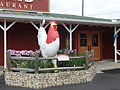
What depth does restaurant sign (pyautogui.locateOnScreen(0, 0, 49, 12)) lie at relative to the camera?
14031 mm

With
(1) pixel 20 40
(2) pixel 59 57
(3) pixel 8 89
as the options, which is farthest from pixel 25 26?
(3) pixel 8 89

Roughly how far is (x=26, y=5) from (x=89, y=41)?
5236 mm

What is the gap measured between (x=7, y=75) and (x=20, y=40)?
5672 millimetres

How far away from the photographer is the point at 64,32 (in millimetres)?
14766

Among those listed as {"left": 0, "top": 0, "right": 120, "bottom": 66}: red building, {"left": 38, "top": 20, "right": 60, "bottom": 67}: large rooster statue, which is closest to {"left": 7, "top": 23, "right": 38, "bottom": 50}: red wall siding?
{"left": 0, "top": 0, "right": 120, "bottom": 66}: red building

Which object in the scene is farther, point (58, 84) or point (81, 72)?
point (81, 72)

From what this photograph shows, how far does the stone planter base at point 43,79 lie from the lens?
7.32 m

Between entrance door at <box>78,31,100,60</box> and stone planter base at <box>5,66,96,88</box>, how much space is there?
706 cm

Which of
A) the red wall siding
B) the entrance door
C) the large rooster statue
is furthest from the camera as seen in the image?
the entrance door

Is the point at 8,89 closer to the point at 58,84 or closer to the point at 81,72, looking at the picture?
the point at 58,84

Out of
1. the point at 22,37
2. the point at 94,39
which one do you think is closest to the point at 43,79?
the point at 22,37

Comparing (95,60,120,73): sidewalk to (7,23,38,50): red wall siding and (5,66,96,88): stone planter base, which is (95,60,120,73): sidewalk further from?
(7,23,38,50): red wall siding

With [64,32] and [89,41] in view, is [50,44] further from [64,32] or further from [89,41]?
[89,41]

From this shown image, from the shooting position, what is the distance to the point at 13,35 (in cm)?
1300
